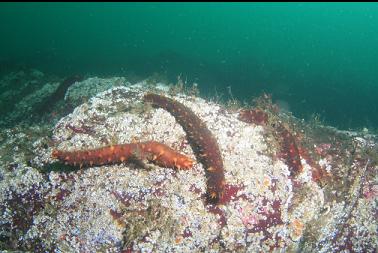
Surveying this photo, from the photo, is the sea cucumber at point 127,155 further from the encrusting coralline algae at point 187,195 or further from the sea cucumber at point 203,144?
the sea cucumber at point 203,144

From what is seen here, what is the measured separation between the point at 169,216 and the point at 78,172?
59.5 inches

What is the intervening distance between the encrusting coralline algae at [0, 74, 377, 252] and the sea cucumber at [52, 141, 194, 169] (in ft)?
0.49

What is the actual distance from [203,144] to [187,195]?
81 cm

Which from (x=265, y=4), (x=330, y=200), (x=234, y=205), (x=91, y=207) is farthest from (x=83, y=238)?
A: (x=265, y=4)

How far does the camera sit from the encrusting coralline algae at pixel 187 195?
427 cm

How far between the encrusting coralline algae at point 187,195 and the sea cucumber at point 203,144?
9cm

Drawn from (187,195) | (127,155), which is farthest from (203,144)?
(127,155)

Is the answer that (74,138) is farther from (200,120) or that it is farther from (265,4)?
(265,4)

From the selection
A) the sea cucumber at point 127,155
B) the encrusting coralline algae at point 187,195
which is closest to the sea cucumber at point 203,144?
the encrusting coralline algae at point 187,195

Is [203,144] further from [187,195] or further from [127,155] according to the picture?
[127,155]

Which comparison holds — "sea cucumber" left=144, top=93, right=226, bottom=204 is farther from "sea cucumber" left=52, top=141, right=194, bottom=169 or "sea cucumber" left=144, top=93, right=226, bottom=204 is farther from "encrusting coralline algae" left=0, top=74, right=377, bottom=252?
"sea cucumber" left=52, top=141, right=194, bottom=169

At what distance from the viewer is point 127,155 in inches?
180

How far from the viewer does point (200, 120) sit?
17.3ft

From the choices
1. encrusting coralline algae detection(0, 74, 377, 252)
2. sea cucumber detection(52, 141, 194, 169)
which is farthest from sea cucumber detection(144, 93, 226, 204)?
sea cucumber detection(52, 141, 194, 169)
